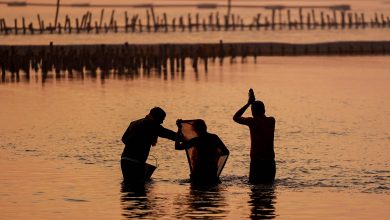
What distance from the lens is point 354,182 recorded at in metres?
24.7

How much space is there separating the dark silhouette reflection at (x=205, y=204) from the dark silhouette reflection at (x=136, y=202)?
565 mm

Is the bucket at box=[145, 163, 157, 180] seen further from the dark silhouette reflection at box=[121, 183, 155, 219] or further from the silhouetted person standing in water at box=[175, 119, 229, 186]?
the silhouetted person standing in water at box=[175, 119, 229, 186]

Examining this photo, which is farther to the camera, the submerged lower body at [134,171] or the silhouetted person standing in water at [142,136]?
the submerged lower body at [134,171]

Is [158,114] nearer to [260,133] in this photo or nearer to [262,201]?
[260,133]

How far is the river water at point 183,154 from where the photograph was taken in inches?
823

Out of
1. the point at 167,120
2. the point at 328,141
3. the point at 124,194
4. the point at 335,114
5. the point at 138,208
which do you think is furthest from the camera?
the point at 335,114

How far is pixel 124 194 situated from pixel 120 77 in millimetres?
50885

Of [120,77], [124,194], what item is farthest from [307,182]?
[120,77]

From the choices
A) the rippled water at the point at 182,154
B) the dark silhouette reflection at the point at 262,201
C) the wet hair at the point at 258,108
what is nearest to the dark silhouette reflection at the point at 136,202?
the rippled water at the point at 182,154

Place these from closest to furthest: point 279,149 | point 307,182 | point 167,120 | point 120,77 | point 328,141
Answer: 1. point 307,182
2. point 279,149
3. point 328,141
4. point 167,120
5. point 120,77

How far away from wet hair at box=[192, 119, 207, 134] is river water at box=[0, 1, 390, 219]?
110cm

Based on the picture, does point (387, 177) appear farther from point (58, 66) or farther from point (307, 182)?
point (58, 66)

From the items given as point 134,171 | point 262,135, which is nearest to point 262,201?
point 262,135

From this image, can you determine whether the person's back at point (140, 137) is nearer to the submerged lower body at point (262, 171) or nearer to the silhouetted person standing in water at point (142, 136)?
the silhouetted person standing in water at point (142, 136)
